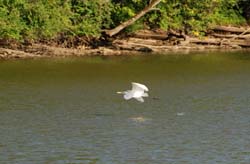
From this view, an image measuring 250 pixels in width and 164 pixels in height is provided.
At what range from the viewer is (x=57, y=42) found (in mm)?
31391

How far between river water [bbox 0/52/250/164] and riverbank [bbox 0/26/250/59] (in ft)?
4.69

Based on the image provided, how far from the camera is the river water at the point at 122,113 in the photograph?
15.0 m

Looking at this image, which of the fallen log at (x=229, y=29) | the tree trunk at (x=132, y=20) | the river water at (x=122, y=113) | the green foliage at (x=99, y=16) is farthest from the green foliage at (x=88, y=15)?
the fallen log at (x=229, y=29)

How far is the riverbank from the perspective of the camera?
30.0m

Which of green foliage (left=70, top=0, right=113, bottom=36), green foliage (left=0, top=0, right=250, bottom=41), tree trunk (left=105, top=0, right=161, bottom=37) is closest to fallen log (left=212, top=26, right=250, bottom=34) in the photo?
green foliage (left=0, top=0, right=250, bottom=41)

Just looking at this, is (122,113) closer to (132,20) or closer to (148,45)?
(148,45)

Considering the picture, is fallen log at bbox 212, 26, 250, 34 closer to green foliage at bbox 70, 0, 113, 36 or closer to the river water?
green foliage at bbox 70, 0, 113, 36

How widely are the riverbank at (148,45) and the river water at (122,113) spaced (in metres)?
1.43

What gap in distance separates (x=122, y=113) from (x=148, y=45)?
14271 mm

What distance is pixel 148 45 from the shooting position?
32812mm

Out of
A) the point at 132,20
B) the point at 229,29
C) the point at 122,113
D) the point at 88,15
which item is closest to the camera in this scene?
the point at 122,113

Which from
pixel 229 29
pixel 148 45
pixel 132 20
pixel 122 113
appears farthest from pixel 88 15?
pixel 122 113

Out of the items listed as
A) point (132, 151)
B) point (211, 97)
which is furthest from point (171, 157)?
point (211, 97)

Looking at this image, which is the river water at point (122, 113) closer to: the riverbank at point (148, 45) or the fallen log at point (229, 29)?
the riverbank at point (148, 45)
